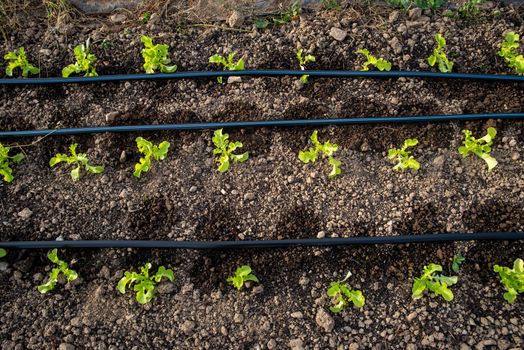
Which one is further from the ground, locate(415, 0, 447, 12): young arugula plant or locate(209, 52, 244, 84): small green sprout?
locate(415, 0, 447, 12): young arugula plant

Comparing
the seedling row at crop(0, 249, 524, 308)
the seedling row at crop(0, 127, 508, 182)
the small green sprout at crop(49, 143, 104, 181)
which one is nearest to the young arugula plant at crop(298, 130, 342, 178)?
the seedling row at crop(0, 127, 508, 182)

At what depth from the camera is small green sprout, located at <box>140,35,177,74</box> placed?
9.27 feet

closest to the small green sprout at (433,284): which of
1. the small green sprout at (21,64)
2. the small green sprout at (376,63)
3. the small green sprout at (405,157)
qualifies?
the small green sprout at (405,157)

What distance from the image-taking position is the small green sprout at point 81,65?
113 inches

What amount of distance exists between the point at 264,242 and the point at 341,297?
47 cm

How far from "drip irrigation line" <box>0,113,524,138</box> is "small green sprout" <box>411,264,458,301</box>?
860 mm

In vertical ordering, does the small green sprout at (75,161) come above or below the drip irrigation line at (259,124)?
below

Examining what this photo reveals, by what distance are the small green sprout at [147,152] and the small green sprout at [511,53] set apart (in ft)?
6.88

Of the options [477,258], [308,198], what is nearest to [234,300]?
[308,198]

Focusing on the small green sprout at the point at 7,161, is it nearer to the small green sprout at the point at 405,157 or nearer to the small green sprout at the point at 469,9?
the small green sprout at the point at 405,157

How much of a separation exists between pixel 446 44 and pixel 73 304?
2.65 m

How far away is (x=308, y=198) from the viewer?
250 centimetres

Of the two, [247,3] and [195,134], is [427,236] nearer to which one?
[195,134]

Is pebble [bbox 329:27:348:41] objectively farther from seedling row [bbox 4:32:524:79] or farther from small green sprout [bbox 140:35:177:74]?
small green sprout [bbox 140:35:177:74]
